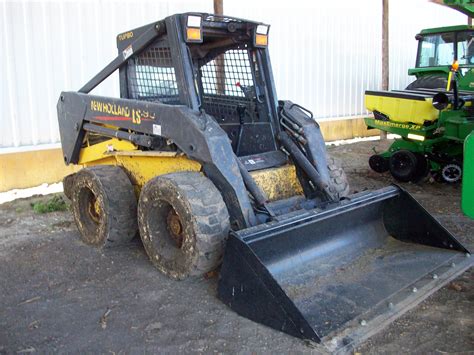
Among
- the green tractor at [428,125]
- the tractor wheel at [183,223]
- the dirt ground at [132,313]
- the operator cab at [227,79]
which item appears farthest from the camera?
the green tractor at [428,125]

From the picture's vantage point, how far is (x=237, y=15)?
9109 millimetres

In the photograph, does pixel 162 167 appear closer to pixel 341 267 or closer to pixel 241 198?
pixel 241 198

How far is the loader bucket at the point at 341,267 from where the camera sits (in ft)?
9.96

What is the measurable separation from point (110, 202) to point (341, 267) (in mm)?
1978

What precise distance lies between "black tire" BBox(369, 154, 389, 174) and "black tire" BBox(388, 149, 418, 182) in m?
0.31

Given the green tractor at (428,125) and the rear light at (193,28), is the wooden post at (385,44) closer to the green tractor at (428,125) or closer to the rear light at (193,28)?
the green tractor at (428,125)

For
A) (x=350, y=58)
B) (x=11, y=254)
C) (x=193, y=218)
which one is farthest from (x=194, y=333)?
(x=350, y=58)

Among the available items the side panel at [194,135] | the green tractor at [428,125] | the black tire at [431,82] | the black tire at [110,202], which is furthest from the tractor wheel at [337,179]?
the black tire at [431,82]

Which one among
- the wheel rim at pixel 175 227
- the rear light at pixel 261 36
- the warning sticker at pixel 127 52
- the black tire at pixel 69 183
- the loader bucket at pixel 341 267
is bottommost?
the loader bucket at pixel 341 267

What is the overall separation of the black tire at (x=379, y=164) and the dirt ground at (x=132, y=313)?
2.93 m

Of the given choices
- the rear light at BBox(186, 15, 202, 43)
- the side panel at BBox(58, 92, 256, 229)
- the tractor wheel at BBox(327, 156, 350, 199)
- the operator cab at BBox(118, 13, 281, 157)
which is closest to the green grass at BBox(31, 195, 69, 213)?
the side panel at BBox(58, 92, 256, 229)

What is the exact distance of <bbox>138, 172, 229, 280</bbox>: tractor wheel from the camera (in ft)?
11.5

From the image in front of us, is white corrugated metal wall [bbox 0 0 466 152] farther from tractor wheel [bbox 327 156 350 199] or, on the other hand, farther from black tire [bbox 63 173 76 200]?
tractor wheel [bbox 327 156 350 199]

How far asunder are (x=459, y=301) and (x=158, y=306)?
2075 millimetres
